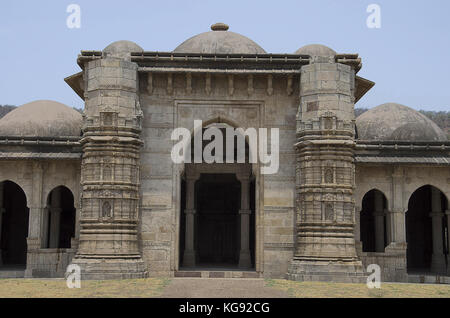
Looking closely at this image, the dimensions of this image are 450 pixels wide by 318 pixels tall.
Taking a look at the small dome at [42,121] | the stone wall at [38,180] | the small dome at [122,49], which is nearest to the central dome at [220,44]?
the small dome at [122,49]

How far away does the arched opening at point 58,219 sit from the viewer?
23867 millimetres

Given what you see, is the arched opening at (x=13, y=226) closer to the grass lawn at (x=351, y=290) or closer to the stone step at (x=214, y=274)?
the stone step at (x=214, y=274)

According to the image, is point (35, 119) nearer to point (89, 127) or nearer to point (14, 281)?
point (89, 127)

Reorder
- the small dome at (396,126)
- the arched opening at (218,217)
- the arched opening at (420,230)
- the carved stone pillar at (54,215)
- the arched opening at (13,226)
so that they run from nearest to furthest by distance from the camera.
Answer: the carved stone pillar at (54,215)
the small dome at (396,126)
the arched opening at (420,230)
the arched opening at (13,226)
the arched opening at (218,217)

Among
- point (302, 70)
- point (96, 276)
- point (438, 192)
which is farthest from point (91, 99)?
point (438, 192)

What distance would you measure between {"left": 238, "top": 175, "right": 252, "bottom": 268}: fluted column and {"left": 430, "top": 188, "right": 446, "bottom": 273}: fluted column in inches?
302

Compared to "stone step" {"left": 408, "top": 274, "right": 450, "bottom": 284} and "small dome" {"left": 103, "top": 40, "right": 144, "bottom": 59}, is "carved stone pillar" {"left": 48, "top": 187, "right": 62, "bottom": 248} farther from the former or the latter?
"stone step" {"left": 408, "top": 274, "right": 450, "bottom": 284}

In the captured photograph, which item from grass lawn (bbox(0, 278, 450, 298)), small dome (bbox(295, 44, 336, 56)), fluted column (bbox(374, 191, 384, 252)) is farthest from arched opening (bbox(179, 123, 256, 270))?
grass lawn (bbox(0, 278, 450, 298))

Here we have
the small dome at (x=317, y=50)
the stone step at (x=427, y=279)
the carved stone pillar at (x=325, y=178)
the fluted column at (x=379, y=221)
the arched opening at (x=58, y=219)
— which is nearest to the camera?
the carved stone pillar at (x=325, y=178)

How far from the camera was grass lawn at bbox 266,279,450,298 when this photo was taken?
1516cm

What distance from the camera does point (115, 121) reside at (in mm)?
19641

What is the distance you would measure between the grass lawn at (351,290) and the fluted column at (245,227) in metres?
5.49

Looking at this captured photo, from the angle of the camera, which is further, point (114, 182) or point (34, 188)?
point (34, 188)
